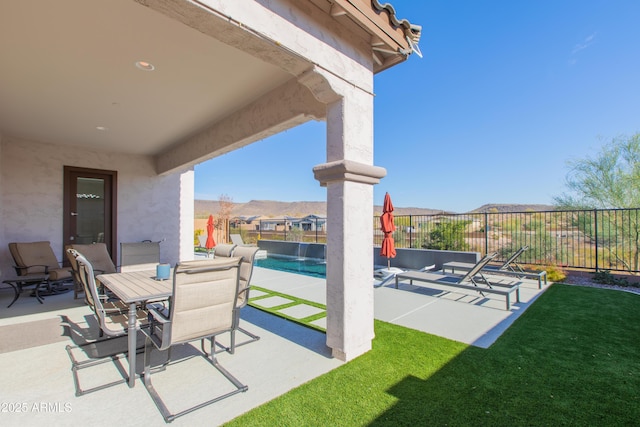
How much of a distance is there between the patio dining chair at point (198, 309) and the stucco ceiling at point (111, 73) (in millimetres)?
2221

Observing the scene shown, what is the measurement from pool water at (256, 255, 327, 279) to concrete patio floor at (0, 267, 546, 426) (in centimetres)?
425

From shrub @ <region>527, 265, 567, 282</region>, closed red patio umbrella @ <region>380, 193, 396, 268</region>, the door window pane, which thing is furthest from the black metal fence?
the door window pane

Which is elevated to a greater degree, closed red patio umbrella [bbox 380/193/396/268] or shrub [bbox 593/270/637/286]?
closed red patio umbrella [bbox 380/193/396/268]

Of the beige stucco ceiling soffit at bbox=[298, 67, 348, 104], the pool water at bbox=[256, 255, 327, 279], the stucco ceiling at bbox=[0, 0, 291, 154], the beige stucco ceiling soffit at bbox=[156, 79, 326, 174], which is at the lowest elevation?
the pool water at bbox=[256, 255, 327, 279]

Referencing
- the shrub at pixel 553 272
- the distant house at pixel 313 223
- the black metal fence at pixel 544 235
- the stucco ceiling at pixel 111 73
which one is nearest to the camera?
the stucco ceiling at pixel 111 73

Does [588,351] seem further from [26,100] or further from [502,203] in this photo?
[502,203]

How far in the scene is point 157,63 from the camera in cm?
342

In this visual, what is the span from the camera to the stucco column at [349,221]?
2.85 meters

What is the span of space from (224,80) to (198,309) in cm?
296

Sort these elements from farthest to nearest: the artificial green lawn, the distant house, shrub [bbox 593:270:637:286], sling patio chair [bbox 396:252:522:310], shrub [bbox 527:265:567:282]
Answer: the distant house
shrub [bbox 527:265:567:282]
shrub [bbox 593:270:637:286]
sling patio chair [bbox 396:252:522:310]
the artificial green lawn

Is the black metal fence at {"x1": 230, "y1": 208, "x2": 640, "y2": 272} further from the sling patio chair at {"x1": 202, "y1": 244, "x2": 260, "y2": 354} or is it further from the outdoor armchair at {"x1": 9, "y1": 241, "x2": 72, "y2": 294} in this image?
the outdoor armchair at {"x1": 9, "y1": 241, "x2": 72, "y2": 294}

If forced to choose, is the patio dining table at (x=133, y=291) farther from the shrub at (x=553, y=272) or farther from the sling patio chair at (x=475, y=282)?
the shrub at (x=553, y=272)

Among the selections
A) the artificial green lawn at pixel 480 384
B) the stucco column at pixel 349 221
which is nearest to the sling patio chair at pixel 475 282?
the artificial green lawn at pixel 480 384

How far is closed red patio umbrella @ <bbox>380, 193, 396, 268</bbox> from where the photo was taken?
6223 mm
